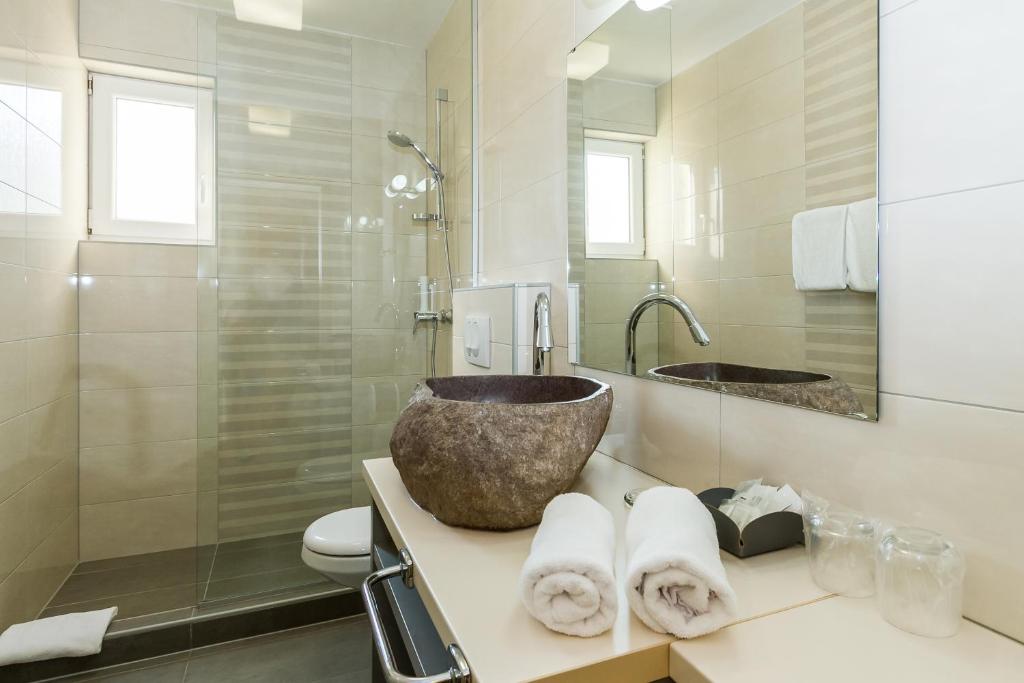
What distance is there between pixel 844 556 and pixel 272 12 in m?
2.30

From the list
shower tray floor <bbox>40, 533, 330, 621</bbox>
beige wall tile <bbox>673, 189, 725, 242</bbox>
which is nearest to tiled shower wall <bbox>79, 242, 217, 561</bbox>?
shower tray floor <bbox>40, 533, 330, 621</bbox>

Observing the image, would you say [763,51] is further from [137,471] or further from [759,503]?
[137,471]

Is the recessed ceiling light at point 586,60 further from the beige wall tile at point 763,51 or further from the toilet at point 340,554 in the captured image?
the toilet at point 340,554

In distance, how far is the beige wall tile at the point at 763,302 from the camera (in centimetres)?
76

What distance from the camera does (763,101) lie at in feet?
2.63

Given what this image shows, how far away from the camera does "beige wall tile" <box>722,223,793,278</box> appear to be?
2.51ft

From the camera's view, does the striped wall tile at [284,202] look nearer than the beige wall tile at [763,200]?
No

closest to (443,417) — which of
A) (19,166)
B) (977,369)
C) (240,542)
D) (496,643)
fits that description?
(496,643)

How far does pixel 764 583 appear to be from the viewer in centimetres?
59

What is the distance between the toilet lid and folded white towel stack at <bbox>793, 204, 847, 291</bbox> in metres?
1.40

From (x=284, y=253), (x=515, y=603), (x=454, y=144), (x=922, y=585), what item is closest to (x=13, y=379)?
(x=284, y=253)

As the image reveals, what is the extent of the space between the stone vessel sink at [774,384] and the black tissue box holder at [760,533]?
0.50 ft

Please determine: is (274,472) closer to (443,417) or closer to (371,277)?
(371,277)

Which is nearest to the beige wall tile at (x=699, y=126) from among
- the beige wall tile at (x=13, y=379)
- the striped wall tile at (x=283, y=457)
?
the striped wall tile at (x=283, y=457)
